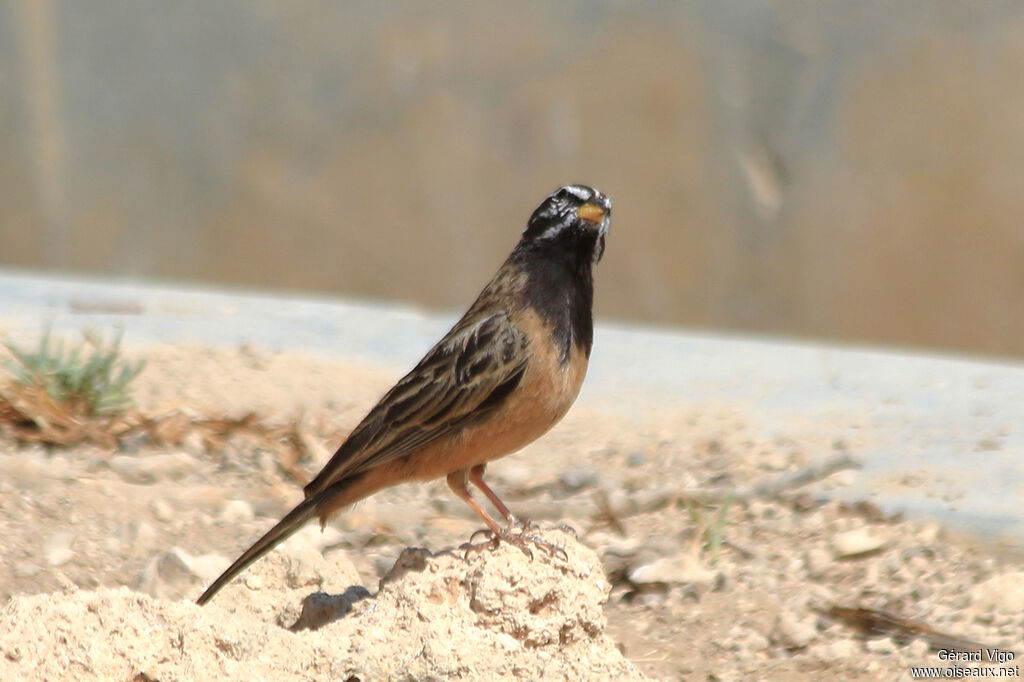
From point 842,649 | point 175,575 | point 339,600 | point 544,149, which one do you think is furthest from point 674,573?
point 544,149

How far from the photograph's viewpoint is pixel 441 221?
11469 millimetres

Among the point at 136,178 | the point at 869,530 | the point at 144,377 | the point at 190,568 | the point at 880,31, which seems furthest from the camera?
the point at 136,178

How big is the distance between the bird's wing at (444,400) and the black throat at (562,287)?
11 cm

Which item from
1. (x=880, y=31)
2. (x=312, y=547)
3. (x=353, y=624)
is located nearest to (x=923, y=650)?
(x=353, y=624)

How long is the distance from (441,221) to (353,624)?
7950 millimetres

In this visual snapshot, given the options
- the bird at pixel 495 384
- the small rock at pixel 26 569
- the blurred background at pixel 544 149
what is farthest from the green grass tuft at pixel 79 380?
the blurred background at pixel 544 149

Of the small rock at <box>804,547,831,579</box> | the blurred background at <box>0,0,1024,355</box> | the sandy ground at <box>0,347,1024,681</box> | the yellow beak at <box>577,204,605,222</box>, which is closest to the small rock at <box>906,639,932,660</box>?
the sandy ground at <box>0,347,1024,681</box>

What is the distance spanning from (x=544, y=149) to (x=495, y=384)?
7.05m

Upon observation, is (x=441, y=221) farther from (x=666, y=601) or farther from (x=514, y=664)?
(x=514, y=664)

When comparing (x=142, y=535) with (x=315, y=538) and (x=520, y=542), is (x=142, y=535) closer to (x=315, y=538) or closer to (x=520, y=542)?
(x=315, y=538)

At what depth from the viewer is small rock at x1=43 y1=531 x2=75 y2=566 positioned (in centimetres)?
462

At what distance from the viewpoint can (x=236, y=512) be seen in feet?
17.5

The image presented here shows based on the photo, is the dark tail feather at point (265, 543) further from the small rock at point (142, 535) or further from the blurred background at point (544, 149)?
the blurred background at point (544, 149)

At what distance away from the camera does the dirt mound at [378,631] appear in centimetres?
338
